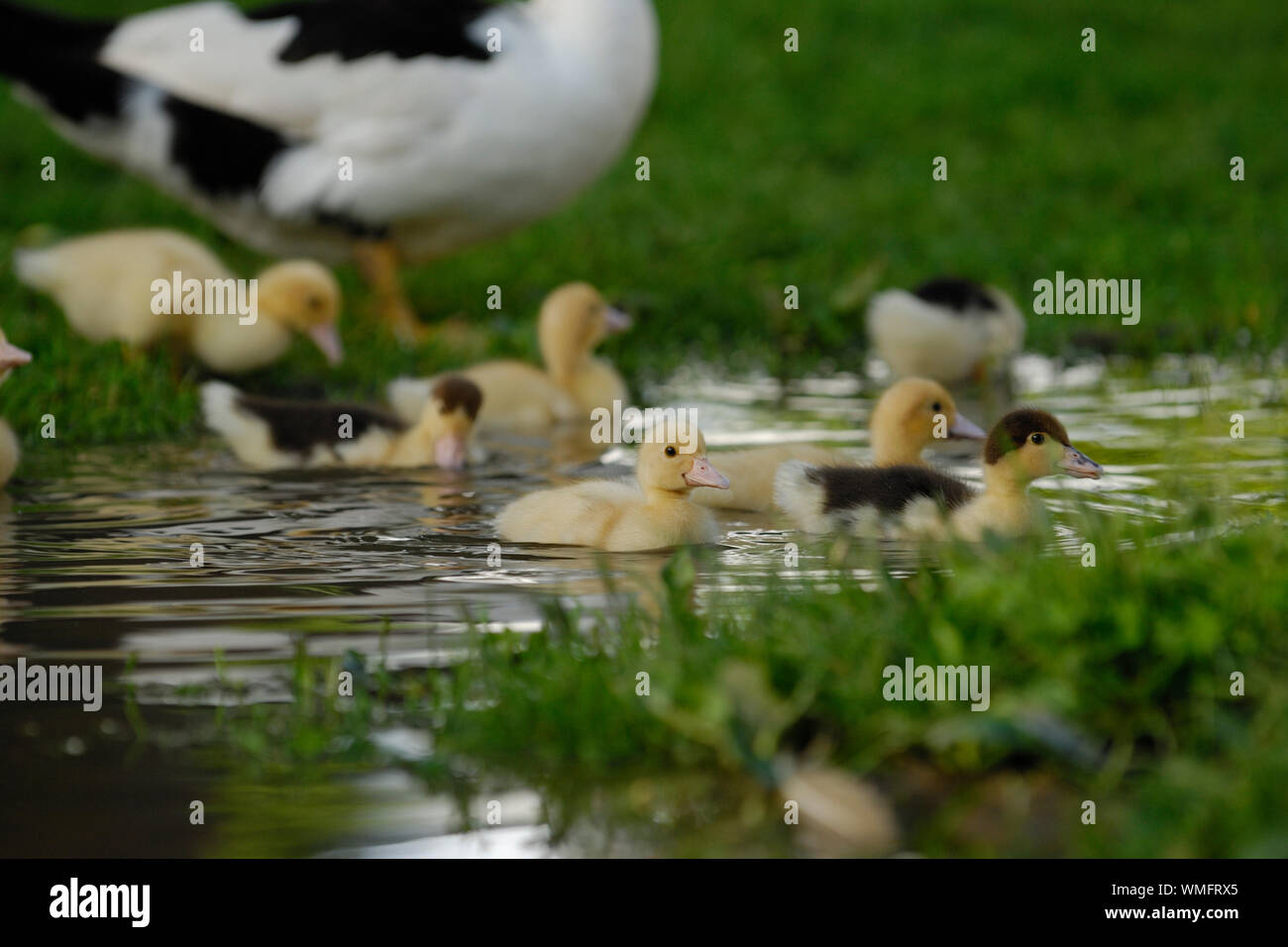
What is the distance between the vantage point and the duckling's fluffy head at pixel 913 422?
6.55 meters

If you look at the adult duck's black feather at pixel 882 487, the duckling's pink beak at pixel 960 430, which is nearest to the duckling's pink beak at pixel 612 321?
the duckling's pink beak at pixel 960 430

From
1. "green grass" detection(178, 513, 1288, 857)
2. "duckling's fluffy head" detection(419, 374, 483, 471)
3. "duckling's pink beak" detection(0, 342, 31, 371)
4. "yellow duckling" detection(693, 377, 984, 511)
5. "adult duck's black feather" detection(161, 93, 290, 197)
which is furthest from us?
"adult duck's black feather" detection(161, 93, 290, 197)

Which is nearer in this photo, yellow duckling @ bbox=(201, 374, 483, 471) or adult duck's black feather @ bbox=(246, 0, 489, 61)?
yellow duckling @ bbox=(201, 374, 483, 471)

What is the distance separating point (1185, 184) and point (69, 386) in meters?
8.29

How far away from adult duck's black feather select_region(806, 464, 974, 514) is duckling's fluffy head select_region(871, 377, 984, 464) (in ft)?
2.18

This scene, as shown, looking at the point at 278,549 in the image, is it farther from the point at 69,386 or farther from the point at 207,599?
the point at 69,386

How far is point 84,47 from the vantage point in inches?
367

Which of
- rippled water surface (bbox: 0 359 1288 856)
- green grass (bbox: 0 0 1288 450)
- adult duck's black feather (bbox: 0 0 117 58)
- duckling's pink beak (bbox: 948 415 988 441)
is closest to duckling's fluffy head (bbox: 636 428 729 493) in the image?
rippled water surface (bbox: 0 359 1288 856)

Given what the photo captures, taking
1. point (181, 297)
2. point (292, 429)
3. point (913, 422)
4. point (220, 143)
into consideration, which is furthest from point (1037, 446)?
point (220, 143)

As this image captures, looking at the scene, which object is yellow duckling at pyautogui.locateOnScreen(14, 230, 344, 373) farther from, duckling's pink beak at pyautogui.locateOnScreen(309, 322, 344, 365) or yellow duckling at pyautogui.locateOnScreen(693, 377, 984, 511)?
yellow duckling at pyautogui.locateOnScreen(693, 377, 984, 511)

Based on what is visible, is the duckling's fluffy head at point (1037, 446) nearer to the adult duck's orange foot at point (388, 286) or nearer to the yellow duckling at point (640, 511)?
the yellow duckling at point (640, 511)

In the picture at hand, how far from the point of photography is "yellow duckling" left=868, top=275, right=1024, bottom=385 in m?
8.59

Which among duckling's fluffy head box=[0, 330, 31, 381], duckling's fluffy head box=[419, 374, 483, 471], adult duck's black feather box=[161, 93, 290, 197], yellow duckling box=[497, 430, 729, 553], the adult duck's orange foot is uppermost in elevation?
adult duck's black feather box=[161, 93, 290, 197]
